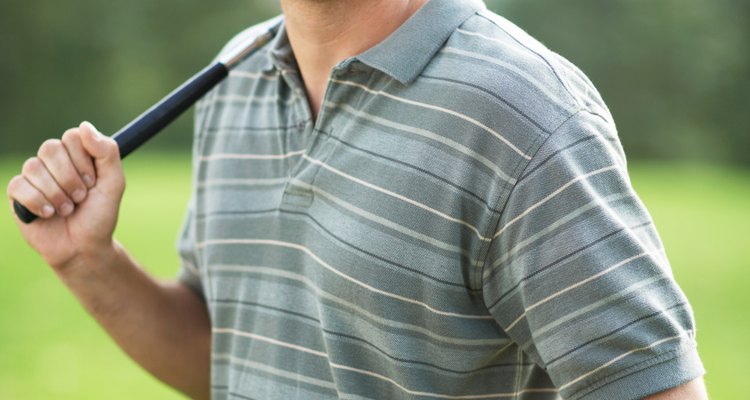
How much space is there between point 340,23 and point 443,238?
1.29 ft

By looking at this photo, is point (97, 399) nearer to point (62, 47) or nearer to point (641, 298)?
point (641, 298)

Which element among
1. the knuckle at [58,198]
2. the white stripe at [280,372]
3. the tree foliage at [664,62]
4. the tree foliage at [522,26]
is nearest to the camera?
the white stripe at [280,372]

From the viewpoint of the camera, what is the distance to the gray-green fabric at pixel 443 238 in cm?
127

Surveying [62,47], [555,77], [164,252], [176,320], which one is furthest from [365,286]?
[62,47]

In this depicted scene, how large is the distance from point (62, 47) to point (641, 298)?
19.3 meters

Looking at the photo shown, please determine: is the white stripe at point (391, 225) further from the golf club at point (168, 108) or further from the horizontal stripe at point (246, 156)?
the golf club at point (168, 108)

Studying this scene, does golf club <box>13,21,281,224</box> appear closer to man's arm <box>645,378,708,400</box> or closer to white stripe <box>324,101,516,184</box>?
white stripe <box>324,101,516,184</box>

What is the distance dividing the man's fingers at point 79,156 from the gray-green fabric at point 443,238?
0.21 metres

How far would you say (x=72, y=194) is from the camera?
165cm

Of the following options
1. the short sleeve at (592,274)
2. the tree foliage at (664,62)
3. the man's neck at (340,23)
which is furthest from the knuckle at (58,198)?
the tree foliage at (664,62)

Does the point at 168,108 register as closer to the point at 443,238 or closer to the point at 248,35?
the point at 248,35

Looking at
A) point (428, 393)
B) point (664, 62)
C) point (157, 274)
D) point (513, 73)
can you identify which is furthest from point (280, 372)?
point (664, 62)

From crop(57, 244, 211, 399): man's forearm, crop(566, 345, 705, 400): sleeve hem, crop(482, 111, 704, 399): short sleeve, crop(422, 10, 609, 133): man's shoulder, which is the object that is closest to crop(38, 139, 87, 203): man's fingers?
crop(57, 244, 211, 399): man's forearm

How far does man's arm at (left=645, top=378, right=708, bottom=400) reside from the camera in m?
1.24
